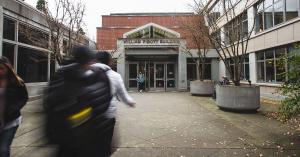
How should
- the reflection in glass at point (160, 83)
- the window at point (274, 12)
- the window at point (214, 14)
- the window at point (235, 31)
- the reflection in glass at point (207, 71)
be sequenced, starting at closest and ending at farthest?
the window at point (235, 31)
the window at point (274, 12)
the window at point (214, 14)
the reflection in glass at point (160, 83)
the reflection in glass at point (207, 71)

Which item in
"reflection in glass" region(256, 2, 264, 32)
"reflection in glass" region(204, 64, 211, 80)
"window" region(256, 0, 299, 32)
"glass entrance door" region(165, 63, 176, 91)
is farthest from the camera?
"reflection in glass" region(204, 64, 211, 80)

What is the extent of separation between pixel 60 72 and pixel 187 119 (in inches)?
→ 263

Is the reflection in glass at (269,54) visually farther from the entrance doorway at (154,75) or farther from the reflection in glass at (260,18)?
the entrance doorway at (154,75)

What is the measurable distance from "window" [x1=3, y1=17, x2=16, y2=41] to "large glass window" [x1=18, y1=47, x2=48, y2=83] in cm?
101

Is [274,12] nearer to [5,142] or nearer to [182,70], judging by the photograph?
[182,70]

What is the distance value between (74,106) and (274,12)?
15867 mm

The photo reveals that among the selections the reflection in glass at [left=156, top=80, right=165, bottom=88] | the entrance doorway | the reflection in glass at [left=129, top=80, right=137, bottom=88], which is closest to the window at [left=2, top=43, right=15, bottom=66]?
the entrance doorway

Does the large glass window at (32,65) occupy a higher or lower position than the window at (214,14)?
lower

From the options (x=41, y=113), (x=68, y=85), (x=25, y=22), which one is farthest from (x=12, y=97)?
(x=25, y=22)

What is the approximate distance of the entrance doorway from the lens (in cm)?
2294

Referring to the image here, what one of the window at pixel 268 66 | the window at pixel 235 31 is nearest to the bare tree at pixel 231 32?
the window at pixel 235 31

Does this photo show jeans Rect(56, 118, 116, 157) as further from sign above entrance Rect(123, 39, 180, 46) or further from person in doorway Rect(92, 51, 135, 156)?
sign above entrance Rect(123, 39, 180, 46)

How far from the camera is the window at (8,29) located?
11477 millimetres

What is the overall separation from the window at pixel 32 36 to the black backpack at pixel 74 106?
12.1 meters
